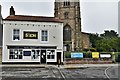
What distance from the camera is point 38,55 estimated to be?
134ft

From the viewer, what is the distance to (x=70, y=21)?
57656 mm

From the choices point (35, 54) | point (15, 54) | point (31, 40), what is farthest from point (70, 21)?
point (15, 54)

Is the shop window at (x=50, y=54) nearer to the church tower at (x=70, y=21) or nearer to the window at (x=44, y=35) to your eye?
the window at (x=44, y=35)

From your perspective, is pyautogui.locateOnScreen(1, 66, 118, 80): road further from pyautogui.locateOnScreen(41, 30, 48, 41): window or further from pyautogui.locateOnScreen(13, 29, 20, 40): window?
pyautogui.locateOnScreen(41, 30, 48, 41): window

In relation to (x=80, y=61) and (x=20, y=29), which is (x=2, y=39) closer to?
(x=20, y=29)

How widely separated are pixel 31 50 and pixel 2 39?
189 inches

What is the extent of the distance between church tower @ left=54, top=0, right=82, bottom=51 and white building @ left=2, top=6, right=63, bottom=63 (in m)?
12.6

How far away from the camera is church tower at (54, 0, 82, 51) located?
181ft

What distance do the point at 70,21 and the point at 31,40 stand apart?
18.6 meters

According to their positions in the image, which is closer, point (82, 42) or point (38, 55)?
point (38, 55)

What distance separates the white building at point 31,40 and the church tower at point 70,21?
12.6m

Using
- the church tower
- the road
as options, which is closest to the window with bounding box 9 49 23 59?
the road

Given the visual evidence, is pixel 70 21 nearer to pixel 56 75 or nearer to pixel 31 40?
pixel 31 40

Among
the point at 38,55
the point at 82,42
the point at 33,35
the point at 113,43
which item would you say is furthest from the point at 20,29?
the point at 113,43
